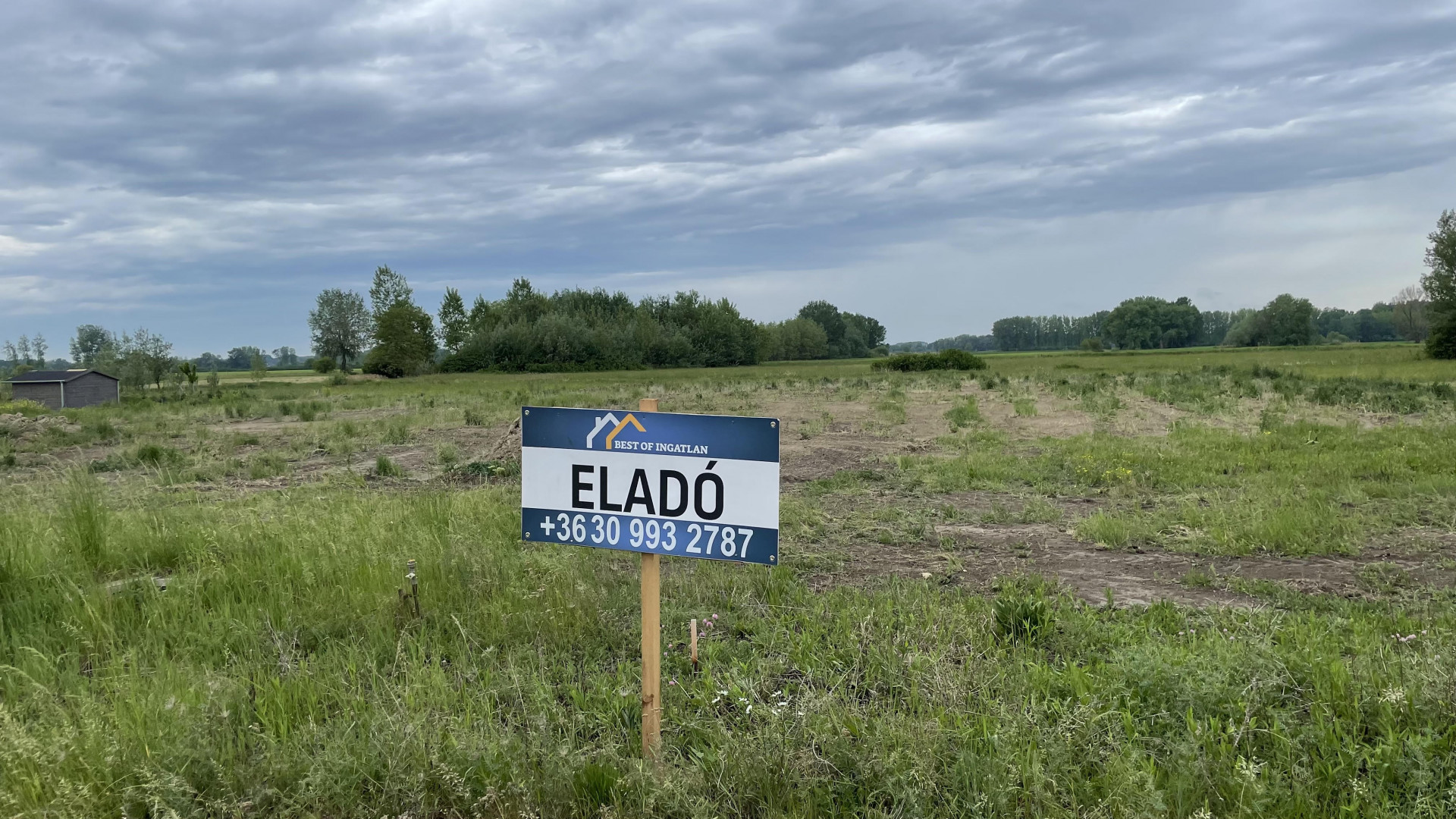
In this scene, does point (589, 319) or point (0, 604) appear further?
point (589, 319)

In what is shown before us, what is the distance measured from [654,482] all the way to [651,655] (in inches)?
32.1

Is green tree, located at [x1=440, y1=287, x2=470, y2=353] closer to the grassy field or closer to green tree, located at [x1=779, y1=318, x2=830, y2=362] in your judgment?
green tree, located at [x1=779, y1=318, x2=830, y2=362]

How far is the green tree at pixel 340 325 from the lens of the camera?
110 m

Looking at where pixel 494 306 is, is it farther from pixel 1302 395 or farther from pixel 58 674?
pixel 58 674

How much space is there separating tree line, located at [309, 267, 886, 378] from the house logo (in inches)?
3274

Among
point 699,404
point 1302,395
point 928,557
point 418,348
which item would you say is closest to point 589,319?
point 418,348

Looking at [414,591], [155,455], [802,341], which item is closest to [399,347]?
[802,341]

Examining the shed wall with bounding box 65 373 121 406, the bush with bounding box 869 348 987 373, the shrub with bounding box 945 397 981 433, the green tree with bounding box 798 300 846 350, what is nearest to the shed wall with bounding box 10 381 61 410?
the shed wall with bounding box 65 373 121 406

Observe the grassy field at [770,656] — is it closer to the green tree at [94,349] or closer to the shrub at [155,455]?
the shrub at [155,455]

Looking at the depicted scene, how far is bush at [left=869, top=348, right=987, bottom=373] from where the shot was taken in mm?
64000

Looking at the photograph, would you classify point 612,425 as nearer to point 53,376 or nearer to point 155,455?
point 155,455

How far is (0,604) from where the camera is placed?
5.93 m

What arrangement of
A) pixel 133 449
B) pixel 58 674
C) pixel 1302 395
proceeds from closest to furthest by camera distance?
pixel 58 674
pixel 133 449
pixel 1302 395

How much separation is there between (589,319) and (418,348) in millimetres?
26089
